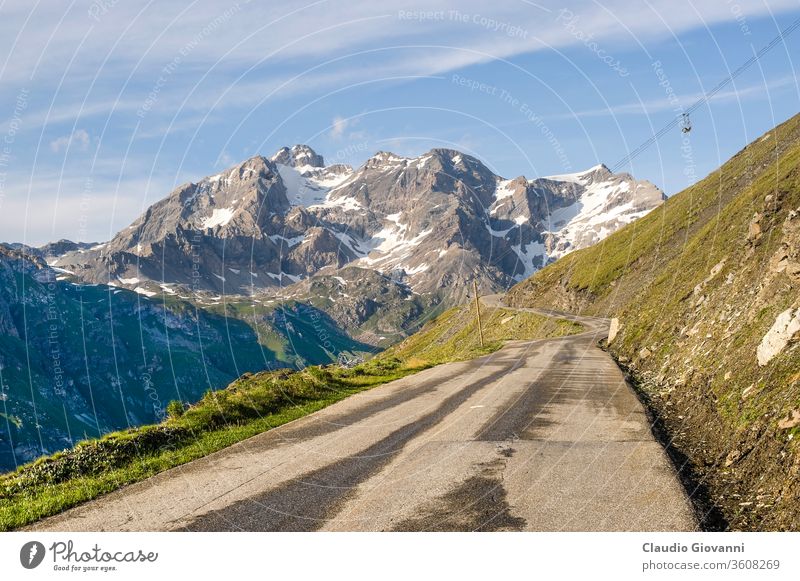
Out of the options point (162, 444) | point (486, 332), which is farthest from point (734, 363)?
point (486, 332)

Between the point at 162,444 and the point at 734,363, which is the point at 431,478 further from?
the point at 734,363

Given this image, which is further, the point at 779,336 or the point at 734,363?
the point at 734,363

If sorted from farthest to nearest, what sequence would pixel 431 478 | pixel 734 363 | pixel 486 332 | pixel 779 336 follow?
pixel 486 332 → pixel 734 363 → pixel 779 336 → pixel 431 478

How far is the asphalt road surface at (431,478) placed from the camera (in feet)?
40.7

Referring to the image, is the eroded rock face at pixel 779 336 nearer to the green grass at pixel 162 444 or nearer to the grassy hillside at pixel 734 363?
the grassy hillside at pixel 734 363

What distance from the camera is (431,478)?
1523cm

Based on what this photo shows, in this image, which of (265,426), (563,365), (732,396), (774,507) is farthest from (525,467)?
(563,365)

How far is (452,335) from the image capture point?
126875mm

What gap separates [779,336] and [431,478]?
10.9 meters

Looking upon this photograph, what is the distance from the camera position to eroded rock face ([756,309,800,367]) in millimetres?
16500

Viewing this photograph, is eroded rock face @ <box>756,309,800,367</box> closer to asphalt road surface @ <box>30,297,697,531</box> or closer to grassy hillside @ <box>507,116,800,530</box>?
grassy hillside @ <box>507,116,800,530</box>

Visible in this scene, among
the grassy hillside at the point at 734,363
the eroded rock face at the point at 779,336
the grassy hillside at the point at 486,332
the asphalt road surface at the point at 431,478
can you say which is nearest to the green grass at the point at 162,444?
the asphalt road surface at the point at 431,478

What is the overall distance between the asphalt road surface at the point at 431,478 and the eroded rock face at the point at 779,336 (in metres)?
4.12
